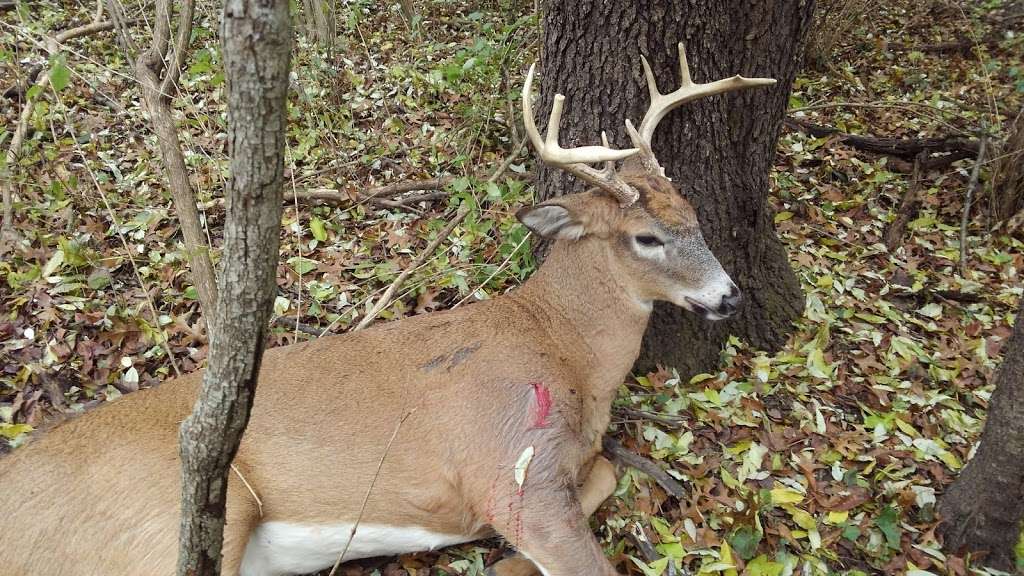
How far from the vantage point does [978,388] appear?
4.21 meters

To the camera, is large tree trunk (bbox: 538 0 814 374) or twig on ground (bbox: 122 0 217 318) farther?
twig on ground (bbox: 122 0 217 318)

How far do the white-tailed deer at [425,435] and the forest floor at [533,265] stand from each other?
0.46m

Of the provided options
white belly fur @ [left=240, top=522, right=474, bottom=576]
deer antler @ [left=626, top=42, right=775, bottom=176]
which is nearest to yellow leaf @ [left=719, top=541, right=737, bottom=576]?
white belly fur @ [left=240, top=522, right=474, bottom=576]

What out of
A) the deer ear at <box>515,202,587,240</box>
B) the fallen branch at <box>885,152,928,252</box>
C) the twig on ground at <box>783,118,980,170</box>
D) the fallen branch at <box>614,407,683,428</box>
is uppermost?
the deer ear at <box>515,202,587,240</box>

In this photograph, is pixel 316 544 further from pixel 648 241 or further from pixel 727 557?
pixel 648 241

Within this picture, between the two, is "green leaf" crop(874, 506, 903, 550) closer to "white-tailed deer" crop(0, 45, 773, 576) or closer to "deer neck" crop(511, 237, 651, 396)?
"white-tailed deer" crop(0, 45, 773, 576)

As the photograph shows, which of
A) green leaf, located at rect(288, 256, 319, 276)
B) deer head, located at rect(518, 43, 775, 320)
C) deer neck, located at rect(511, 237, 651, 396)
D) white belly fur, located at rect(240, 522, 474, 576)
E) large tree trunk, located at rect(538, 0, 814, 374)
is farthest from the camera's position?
green leaf, located at rect(288, 256, 319, 276)

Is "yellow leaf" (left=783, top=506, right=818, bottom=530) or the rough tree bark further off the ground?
the rough tree bark

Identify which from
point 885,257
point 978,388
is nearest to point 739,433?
point 978,388

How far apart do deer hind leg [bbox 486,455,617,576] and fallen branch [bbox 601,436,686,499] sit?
0.13 meters

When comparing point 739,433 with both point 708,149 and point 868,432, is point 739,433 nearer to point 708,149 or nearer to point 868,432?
point 868,432

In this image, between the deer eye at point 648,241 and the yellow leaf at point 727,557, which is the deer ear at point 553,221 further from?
the yellow leaf at point 727,557

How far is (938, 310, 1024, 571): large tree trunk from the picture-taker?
Result: 296cm

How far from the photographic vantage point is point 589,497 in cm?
345
